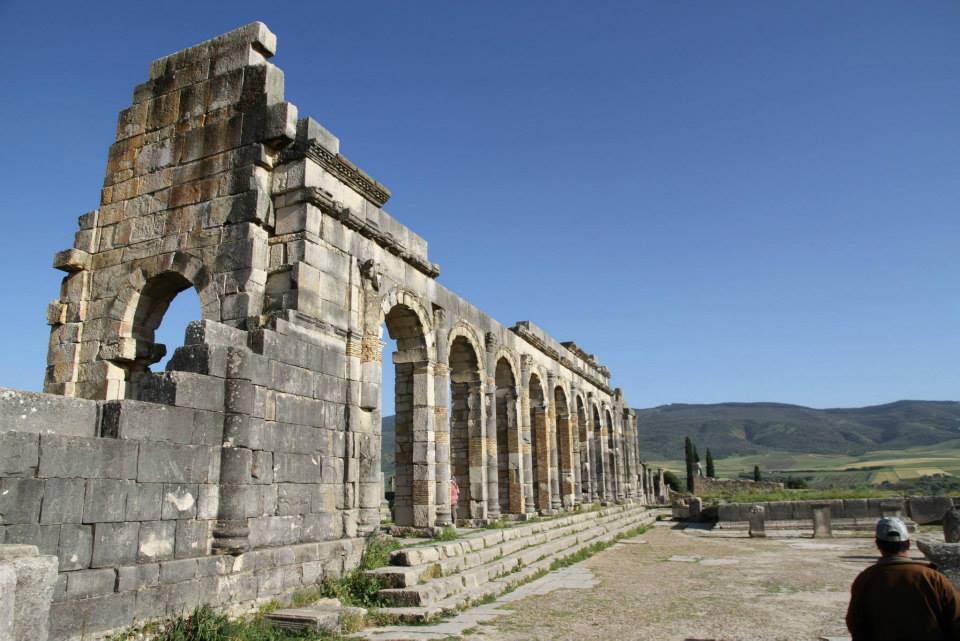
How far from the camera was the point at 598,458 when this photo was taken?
27.5 m

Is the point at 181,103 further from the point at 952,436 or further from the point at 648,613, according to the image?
the point at 952,436

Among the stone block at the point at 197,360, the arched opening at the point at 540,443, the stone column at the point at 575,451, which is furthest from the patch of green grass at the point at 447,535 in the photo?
the stone column at the point at 575,451

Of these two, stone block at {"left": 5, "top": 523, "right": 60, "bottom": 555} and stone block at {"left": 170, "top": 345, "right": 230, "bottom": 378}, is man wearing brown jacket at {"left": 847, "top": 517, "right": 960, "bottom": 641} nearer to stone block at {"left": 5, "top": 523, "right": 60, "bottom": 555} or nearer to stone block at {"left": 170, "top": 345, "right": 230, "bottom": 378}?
stone block at {"left": 5, "top": 523, "right": 60, "bottom": 555}

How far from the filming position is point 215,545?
6.89 m

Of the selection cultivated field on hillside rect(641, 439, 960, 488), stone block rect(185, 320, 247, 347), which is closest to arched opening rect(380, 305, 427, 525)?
stone block rect(185, 320, 247, 347)

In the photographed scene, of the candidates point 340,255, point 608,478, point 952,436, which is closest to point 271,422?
point 340,255

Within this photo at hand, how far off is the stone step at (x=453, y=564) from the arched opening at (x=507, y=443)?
7.54 feet

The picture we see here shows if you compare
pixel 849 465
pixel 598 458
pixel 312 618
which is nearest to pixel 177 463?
pixel 312 618

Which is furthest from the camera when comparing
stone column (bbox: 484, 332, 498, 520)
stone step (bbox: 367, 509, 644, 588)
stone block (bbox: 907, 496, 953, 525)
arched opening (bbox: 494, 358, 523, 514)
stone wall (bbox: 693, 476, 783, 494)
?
stone wall (bbox: 693, 476, 783, 494)

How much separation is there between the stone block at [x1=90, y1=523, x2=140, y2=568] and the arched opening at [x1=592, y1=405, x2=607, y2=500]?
22.0 meters

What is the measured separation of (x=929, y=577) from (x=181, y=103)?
10718 millimetres

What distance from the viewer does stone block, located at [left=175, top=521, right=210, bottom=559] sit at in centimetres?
648

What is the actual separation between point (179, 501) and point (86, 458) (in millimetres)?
1198

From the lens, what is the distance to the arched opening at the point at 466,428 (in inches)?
575
